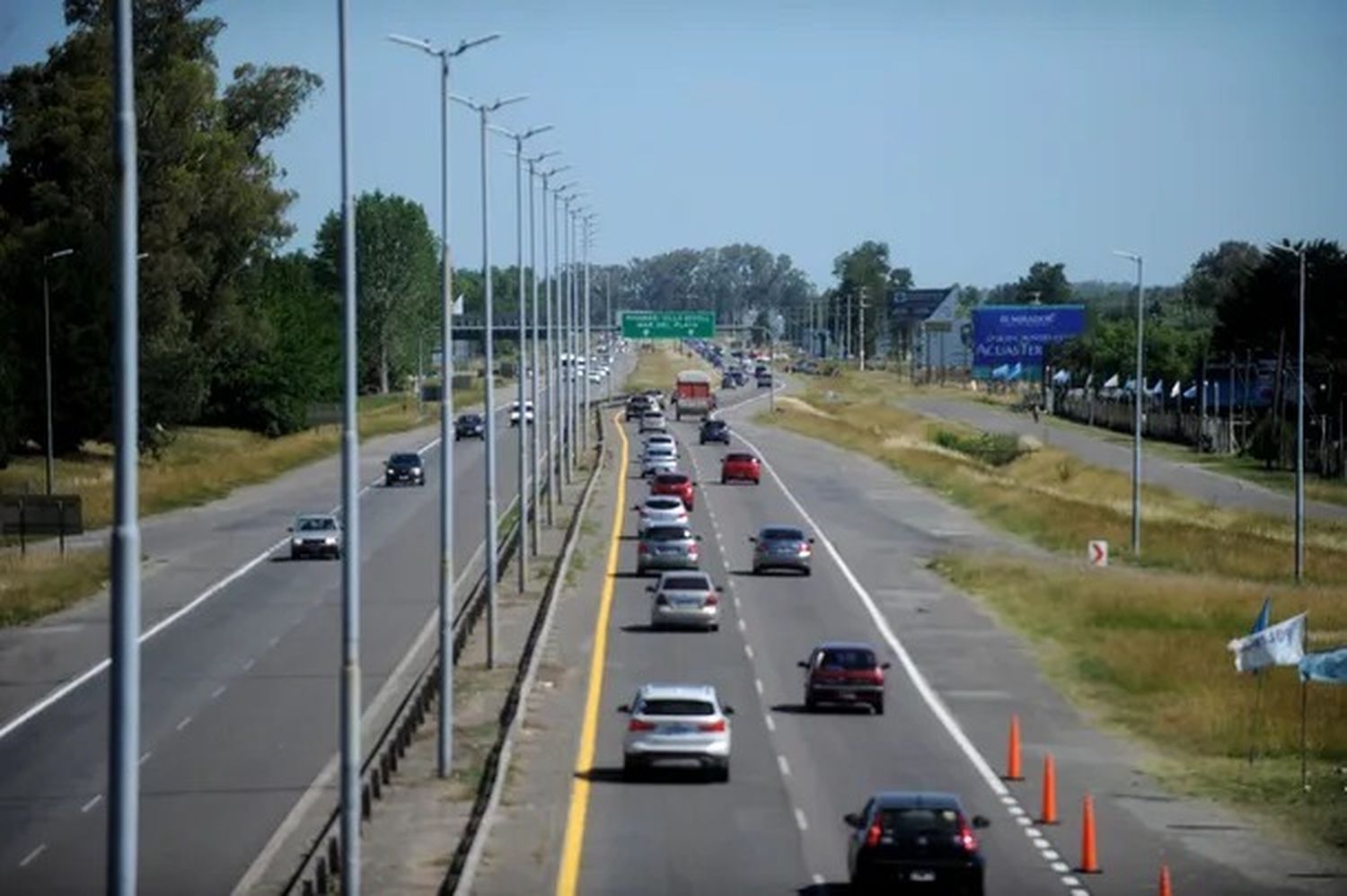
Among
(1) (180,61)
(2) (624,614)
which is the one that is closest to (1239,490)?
(1) (180,61)

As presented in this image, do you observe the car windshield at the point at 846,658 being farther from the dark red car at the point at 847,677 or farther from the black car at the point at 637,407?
the black car at the point at 637,407

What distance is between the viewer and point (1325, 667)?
3659 centimetres

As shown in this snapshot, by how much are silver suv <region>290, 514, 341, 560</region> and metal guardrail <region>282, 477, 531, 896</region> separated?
12489 millimetres

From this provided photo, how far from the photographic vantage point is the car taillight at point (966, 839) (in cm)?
2520

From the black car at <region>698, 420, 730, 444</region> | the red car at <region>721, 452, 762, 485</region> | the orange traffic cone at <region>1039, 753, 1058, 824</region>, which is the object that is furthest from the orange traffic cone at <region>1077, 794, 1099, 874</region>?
the black car at <region>698, 420, 730, 444</region>

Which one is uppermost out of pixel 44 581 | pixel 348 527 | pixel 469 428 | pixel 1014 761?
pixel 348 527

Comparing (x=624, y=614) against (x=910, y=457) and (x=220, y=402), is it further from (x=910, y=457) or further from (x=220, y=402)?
(x=220, y=402)

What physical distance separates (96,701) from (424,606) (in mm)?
16145

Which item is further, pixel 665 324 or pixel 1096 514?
pixel 665 324

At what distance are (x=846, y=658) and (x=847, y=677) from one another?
0.33m

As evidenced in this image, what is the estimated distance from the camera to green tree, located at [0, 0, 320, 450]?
92.7 metres

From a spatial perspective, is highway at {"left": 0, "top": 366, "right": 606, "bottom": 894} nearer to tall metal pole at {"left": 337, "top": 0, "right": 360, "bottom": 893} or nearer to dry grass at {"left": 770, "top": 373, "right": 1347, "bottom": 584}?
tall metal pole at {"left": 337, "top": 0, "right": 360, "bottom": 893}

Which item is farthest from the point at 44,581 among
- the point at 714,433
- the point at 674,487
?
the point at 714,433

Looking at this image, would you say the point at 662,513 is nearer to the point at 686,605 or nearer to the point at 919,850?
the point at 686,605
